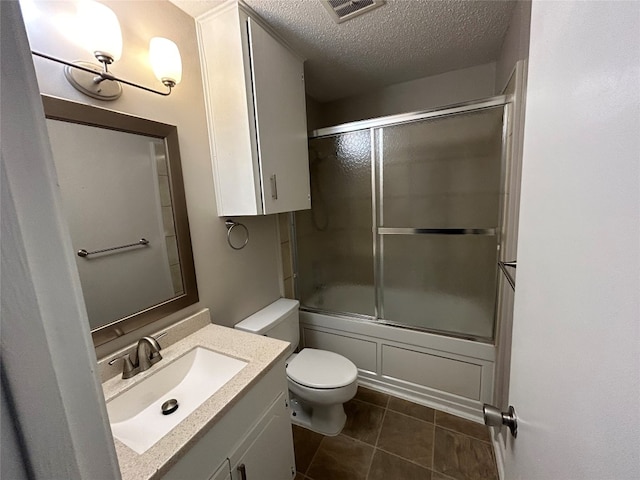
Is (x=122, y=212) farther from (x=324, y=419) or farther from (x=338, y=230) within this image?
(x=324, y=419)

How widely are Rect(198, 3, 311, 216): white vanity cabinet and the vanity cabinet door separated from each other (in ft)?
3.16

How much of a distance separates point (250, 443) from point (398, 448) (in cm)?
103

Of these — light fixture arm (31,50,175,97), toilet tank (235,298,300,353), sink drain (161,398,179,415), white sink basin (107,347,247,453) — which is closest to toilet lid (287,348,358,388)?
toilet tank (235,298,300,353)

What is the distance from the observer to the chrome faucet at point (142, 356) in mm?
1035

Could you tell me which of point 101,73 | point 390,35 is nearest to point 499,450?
point 390,35

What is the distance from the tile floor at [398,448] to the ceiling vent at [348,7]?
2.40 meters

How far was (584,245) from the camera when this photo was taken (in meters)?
0.35

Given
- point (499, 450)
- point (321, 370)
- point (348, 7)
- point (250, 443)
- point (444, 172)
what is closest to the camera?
point (250, 443)

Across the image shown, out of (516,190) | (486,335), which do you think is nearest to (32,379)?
(516,190)

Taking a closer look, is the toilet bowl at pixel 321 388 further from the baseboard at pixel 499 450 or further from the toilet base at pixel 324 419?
the baseboard at pixel 499 450

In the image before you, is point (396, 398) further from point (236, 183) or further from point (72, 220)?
point (72, 220)

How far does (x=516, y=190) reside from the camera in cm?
131

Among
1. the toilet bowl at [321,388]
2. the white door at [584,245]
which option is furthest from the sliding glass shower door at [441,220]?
the white door at [584,245]

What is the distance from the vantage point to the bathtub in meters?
1.69
